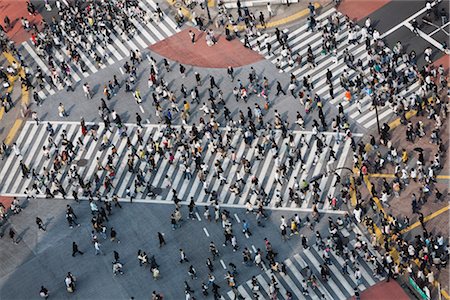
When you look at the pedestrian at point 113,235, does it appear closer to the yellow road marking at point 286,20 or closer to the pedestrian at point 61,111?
the pedestrian at point 61,111

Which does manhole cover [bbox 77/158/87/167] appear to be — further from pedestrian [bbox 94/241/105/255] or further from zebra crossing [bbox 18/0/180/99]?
zebra crossing [bbox 18/0/180/99]

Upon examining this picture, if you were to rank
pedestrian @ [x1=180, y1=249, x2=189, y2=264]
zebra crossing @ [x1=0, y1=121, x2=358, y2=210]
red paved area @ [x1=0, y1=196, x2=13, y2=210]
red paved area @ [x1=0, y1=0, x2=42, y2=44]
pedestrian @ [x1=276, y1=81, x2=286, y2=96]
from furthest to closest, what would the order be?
red paved area @ [x1=0, y1=0, x2=42, y2=44], pedestrian @ [x1=276, y1=81, x2=286, y2=96], red paved area @ [x1=0, y1=196, x2=13, y2=210], zebra crossing @ [x1=0, y1=121, x2=358, y2=210], pedestrian @ [x1=180, y1=249, x2=189, y2=264]

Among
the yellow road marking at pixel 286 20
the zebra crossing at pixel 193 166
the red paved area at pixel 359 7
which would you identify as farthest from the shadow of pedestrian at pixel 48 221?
the red paved area at pixel 359 7

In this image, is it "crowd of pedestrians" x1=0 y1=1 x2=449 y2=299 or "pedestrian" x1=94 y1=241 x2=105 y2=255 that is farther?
"pedestrian" x1=94 y1=241 x2=105 y2=255

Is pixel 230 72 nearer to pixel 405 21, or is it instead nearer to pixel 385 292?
pixel 405 21

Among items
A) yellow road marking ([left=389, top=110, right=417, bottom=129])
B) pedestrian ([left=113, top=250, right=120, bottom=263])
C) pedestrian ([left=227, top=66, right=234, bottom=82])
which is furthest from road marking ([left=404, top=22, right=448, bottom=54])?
pedestrian ([left=113, top=250, right=120, bottom=263])

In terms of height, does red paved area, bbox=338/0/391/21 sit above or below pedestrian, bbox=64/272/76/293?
above
